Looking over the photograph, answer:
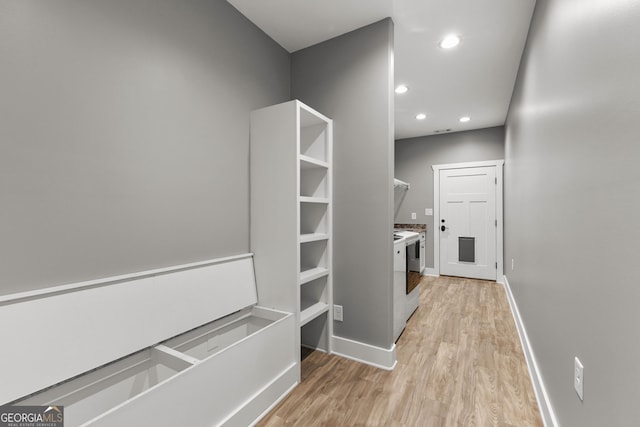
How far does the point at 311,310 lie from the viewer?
2119mm

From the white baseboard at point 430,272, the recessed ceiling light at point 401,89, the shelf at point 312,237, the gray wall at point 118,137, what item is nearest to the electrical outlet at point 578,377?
the shelf at point 312,237

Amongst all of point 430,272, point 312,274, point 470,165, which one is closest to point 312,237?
point 312,274

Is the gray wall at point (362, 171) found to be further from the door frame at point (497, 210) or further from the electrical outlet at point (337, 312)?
the door frame at point (497, 210)

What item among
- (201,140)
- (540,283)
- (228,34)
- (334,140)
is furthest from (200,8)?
(540,283)

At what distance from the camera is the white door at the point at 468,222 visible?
15.3ft

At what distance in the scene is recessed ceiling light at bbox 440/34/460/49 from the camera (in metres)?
2.30

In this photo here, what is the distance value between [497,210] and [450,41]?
3.20 m

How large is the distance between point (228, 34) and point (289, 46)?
662 millimetres

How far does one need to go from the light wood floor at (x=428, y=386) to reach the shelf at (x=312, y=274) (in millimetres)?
657

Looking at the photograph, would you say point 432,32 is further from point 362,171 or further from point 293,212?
point 293,212

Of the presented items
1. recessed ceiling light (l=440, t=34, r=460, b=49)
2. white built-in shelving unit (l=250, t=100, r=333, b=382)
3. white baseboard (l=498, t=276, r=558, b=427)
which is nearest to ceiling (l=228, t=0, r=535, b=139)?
recessed ceiling light (l=440, t=34, r=460, b=49)

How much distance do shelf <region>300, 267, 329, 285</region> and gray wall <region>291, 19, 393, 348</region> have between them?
0.13 m

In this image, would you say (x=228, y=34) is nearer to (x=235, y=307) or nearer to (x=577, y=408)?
(x=235, y=307)

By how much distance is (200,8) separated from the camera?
5.71 ft
